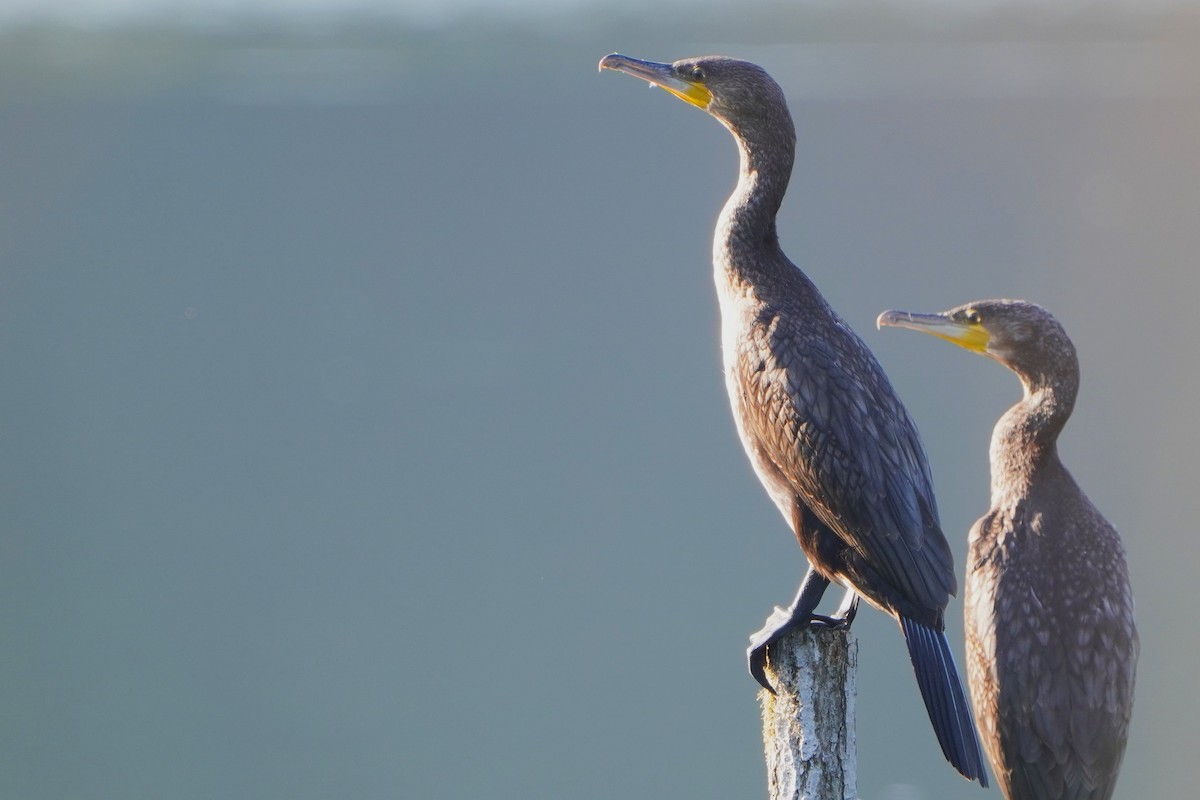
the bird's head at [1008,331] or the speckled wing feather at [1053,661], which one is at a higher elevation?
the bird's head at [1008,331]

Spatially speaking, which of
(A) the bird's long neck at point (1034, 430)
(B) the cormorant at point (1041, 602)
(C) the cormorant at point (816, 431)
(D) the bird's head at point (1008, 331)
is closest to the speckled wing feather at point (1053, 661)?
(B) the cormorant at point (1041, 602)

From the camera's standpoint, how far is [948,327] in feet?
10.5

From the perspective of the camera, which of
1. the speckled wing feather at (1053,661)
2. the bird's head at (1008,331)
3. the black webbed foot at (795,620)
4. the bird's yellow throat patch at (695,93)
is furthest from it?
the bird's yellow throat patch at (695,93)

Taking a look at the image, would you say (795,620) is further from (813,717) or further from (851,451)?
(851,451)

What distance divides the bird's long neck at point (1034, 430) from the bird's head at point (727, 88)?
84cm

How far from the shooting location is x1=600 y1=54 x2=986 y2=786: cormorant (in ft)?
9.07

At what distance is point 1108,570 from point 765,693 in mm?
784

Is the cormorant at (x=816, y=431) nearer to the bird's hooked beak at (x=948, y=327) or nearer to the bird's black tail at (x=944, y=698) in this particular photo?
the bird's black tail at (x=944, y=698)

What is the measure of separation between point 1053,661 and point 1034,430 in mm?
540

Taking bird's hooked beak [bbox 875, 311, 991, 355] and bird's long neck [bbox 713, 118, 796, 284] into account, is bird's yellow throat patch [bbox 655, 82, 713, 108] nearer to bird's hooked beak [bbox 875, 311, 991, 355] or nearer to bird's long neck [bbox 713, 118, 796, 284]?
bird's long neck [bbox 713, 118, 796, 284]

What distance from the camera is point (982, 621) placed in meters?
2.99

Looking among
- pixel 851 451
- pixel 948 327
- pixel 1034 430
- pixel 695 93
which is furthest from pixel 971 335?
pixel 695 93

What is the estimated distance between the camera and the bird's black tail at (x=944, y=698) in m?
2.60

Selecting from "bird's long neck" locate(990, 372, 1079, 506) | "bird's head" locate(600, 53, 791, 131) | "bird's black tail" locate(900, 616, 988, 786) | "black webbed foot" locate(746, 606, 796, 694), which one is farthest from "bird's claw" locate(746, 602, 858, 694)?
"bird's head" locate(600, 53, 791, 131)
